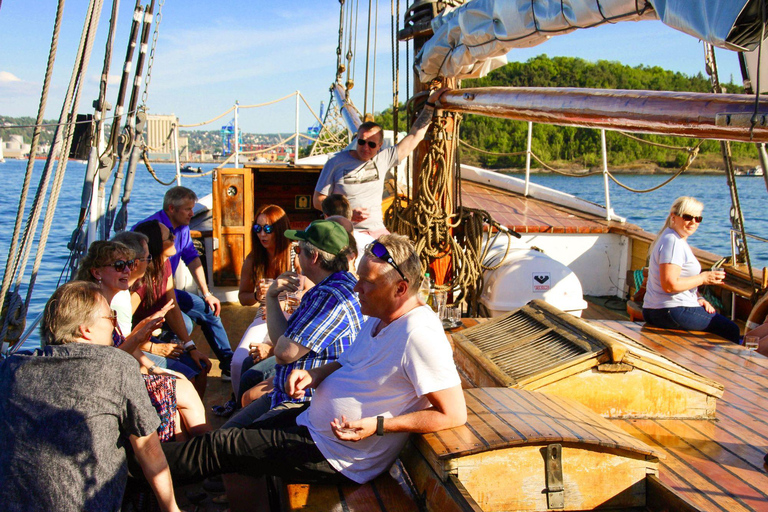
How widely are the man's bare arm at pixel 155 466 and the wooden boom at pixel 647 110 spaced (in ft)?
5.75

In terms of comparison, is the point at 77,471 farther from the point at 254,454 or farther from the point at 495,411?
the point at 495,411

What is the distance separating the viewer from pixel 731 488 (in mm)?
2014

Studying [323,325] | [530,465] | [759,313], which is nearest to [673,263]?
[759,313]

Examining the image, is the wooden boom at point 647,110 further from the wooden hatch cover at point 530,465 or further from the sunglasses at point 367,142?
the sunglasses at point 367,142

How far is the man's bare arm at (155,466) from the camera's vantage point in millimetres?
1799

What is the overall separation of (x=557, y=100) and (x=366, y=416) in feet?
4.56

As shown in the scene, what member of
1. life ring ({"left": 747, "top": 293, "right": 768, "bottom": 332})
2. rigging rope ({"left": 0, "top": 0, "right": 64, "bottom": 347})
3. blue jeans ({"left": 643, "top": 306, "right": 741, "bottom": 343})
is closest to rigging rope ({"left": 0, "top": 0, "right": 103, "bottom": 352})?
rigging rope ({"left": 0, "top": 0, "right": 64, "bottom": 347})

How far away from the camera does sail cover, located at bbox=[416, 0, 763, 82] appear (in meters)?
1.50

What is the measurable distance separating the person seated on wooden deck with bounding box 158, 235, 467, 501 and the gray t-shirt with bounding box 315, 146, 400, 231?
7.71 ft

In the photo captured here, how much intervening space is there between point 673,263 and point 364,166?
6.71ft

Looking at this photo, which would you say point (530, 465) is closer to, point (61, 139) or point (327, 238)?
point (327, 238)

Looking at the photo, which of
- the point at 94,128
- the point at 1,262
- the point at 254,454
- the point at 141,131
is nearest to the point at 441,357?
the point at 254,454

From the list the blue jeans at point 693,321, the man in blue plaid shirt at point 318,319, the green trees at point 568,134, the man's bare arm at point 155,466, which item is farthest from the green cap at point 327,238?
the green trees at point 568,134

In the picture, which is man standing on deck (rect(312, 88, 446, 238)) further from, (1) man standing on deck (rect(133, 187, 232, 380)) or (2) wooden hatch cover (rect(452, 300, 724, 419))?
(2) wooden hatch cover (rect(452, 300, 724, 419))
